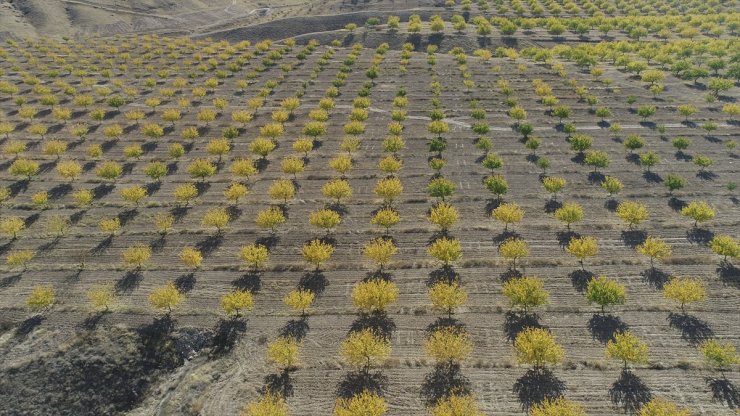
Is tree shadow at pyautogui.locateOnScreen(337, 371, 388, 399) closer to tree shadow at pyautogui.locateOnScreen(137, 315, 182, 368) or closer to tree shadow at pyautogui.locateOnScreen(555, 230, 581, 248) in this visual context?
tree shadow at pyautogui.locateOnScreen(137, 315, 182, 368)

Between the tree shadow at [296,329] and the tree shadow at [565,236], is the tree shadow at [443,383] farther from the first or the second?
the tree shadow at [565,236]

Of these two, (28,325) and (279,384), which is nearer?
(279,384)

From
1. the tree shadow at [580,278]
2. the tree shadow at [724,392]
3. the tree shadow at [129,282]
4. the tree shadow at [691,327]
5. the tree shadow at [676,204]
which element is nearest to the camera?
the tree shadow at [724,392]

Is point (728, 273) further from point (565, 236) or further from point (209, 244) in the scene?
point (209, 244)

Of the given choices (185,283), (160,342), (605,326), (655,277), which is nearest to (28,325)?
(160,342)

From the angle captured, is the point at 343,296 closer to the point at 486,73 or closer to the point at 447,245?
the point at 447,245

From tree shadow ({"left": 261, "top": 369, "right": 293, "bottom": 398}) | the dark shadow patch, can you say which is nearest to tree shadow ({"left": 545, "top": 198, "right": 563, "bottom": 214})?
the dark shadow patch

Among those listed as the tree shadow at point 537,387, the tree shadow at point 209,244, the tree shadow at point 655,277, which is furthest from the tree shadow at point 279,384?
the tree shadow at point 655,277
